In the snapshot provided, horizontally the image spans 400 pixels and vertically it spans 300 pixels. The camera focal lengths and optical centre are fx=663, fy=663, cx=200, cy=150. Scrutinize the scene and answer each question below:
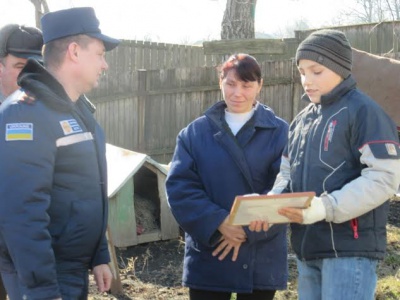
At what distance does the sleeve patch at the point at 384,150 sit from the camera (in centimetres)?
282

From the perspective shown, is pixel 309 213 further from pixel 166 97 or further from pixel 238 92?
pixel 166 97

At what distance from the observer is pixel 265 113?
12.2 feet

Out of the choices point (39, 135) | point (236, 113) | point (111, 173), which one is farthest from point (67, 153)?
point (111, 173)

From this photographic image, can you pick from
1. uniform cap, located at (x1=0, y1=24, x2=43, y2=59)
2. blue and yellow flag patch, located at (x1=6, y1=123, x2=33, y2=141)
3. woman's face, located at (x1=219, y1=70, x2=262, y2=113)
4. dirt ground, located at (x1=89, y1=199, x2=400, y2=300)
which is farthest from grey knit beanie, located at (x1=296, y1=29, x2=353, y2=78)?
dirt ground, located at (x1=89, y1=199, x2=400, y2=300)

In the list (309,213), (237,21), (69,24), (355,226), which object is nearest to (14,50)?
(69,24)

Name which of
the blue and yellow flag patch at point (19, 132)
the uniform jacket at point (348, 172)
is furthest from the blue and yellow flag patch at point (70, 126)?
the uniform jacket at point (348, 172)

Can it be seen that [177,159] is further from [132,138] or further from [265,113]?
[132,138]

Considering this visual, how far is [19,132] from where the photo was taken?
8.48 feet

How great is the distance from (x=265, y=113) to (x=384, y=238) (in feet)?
3.48

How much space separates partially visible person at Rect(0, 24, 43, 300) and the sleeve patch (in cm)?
193

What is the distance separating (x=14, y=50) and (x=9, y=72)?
132mm

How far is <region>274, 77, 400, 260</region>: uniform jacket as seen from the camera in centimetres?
284

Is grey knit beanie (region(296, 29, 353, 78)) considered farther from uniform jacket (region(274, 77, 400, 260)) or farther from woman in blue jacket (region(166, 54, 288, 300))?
woman in blue jacket (region(166, 54, 288, 300))

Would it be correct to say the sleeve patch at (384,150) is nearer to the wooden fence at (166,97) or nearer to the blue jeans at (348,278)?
the blue jeans at (348,278)
